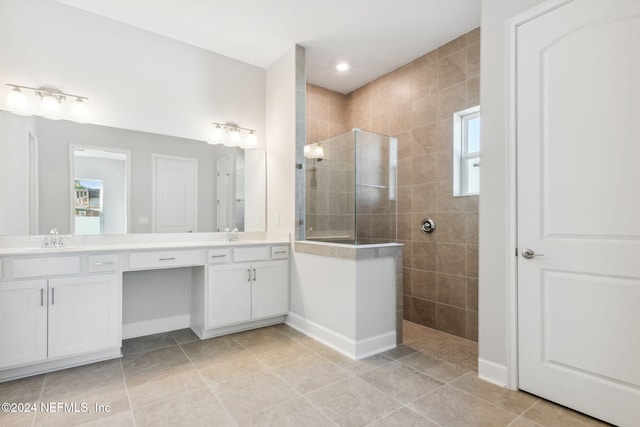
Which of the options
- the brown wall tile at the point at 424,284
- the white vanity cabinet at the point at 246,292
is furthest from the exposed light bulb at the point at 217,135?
the brown wall tile at the point at 424,284

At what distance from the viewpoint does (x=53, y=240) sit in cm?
262

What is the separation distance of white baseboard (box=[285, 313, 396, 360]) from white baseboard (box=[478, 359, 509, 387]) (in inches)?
29.8

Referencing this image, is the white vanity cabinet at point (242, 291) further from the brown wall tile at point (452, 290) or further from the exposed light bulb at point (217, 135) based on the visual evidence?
the brown wall tile at point (452, 290)

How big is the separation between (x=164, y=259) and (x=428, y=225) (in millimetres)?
2557

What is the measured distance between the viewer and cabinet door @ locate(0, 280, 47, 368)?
7.06ft

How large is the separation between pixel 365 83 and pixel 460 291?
2.81 metres

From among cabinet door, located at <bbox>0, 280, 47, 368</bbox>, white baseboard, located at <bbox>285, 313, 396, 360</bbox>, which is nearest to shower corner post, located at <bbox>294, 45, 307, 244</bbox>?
white baseboard, located at <bbox>285, 313, 396, 360</bbox>

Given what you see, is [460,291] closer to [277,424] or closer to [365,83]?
[277,424]

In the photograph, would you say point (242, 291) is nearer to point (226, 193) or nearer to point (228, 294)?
point (228, 294)

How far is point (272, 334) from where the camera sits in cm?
315

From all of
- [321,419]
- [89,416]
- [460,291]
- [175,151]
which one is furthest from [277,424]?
[175,151]

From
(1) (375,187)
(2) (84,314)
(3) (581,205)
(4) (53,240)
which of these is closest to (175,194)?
(4) (53,240)

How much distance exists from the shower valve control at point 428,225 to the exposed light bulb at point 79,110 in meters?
3.34

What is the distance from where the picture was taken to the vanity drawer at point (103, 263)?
2.45m
